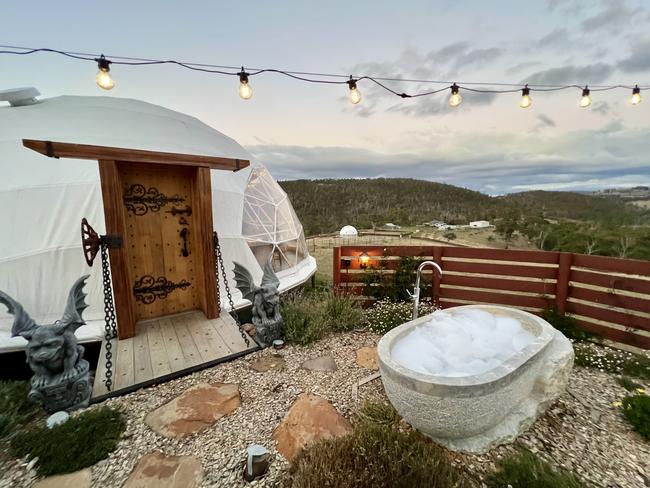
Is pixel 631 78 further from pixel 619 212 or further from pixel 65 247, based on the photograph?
pixel 619 212

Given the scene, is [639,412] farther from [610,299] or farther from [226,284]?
[226,284]

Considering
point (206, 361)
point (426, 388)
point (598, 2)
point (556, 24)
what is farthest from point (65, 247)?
point (598, 2)

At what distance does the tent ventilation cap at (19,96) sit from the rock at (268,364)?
6.80 meters

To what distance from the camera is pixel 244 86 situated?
423 centimetres

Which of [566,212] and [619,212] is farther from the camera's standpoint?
[566,212]

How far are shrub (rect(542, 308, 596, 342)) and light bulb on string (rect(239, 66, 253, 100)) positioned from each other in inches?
257

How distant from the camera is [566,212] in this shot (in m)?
22.9

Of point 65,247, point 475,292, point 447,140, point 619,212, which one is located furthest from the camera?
point 619,212

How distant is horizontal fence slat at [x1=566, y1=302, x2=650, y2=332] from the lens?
3.98 meters

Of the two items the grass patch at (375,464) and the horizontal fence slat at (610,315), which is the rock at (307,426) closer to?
the grass patch at (375,464)

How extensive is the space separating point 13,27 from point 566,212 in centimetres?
3264

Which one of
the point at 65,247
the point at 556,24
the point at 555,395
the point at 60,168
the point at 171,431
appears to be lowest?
the point at 171,431

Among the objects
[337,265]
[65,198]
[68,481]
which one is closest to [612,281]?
[337,265]

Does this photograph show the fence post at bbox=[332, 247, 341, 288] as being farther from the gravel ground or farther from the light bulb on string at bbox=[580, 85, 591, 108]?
the light bulb on string at bbox=[580, 85, 591, 108]
